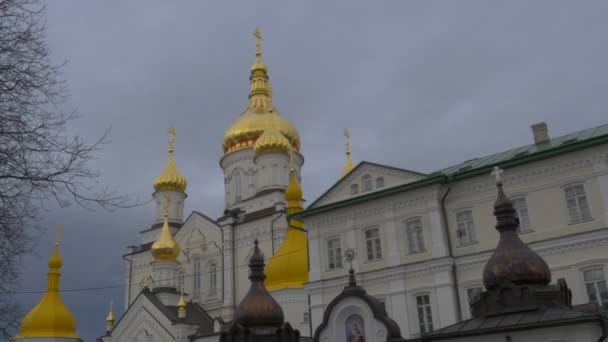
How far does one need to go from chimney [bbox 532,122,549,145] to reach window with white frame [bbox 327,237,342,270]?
918cm

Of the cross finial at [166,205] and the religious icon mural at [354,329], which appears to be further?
the cross finial at [166,205]

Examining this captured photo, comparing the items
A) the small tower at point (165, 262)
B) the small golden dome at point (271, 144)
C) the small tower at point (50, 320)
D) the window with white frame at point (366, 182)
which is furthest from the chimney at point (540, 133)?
the small tower at point (50, 320)

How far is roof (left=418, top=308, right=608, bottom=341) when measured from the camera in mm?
13836

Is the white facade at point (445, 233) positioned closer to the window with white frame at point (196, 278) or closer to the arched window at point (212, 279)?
the arched window at point (212, 279)

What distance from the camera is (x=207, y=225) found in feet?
148

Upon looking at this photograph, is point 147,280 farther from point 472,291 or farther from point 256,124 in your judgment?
point 472,291

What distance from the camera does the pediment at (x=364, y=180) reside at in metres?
26.6

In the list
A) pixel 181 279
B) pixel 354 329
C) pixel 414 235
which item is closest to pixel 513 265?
pixel 354 329

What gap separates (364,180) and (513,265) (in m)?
12.9

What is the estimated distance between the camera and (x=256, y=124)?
48469 millimetres

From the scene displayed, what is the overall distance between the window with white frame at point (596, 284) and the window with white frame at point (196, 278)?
2737 cm

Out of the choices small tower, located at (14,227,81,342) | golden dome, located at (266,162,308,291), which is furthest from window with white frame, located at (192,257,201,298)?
golden dome, located at (266,162,308,291)

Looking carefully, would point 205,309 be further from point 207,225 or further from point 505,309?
point 505,309

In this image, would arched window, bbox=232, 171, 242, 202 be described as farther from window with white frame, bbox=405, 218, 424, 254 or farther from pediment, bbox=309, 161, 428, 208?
window with white frame, bbox=405, 218, 424, 254
